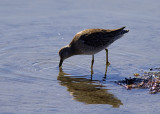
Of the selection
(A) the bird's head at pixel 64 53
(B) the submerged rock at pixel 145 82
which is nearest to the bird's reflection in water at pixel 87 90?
(B) the submerged rock at pixel 145 82

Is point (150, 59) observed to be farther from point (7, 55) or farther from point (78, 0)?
point (78, 0)

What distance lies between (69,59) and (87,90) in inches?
92.0

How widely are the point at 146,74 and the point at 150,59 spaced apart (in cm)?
92

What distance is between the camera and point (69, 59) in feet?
30.5

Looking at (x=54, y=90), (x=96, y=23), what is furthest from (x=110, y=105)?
(x=96, y=23)

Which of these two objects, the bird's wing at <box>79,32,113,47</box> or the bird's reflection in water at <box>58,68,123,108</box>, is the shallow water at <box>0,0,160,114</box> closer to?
the bird's reflection in water at <box>58,68,123,108</box>

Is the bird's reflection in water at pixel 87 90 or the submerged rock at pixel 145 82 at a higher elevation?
the submerged rock at pixel 145 82

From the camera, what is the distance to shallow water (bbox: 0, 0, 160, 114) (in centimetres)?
635

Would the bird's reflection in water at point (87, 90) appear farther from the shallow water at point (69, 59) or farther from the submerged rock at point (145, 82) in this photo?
the submerged rock at point (145, 82)

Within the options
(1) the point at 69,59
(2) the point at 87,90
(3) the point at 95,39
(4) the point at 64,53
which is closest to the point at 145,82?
(2) the point at 87,90

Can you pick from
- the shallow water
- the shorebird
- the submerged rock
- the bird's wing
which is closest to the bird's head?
the shorebird

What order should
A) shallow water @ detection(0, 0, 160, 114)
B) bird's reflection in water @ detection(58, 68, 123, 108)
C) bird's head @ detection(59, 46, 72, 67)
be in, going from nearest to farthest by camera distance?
1. shallow water @ detection(0, 0, 160, 114)
2. bird's reflection in water @ detection(58, 68, 123, 108)
3. bird's head @ detection(59, 46, 72, 67)

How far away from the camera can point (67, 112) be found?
5953 mm

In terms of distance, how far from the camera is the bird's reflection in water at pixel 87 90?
255 inches
